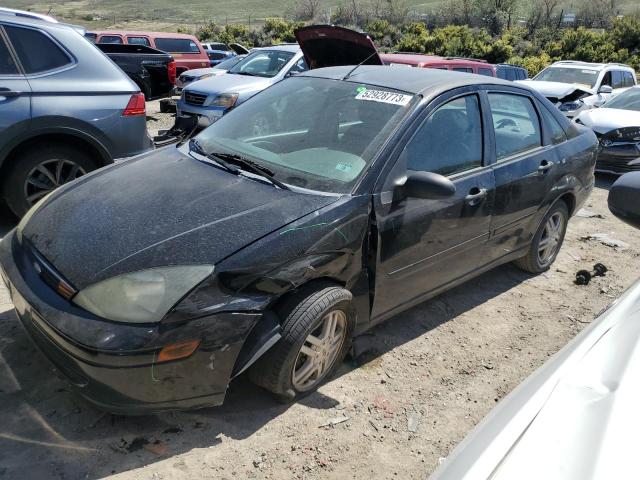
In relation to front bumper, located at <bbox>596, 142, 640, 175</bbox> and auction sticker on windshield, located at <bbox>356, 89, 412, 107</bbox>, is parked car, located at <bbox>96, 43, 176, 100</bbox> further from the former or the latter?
auction sticker on windshield, located at <bbox>356, 89, 412, 107</bbox>

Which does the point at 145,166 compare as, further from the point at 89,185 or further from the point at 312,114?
the point at 312,114

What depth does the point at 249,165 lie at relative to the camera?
9.98 feet

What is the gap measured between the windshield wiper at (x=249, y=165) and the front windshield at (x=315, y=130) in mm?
31

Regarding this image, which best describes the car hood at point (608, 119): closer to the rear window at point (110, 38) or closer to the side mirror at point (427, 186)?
the side mirror at point (427, 186)

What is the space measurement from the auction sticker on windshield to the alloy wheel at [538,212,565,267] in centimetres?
196

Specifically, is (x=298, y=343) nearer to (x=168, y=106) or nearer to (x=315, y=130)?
(x=315, y=130)

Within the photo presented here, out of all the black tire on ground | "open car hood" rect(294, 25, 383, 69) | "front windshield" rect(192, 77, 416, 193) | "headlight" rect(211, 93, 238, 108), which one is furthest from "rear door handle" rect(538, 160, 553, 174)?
the black tire on ground

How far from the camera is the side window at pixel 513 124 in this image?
3.77m

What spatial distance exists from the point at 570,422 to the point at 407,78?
258cm

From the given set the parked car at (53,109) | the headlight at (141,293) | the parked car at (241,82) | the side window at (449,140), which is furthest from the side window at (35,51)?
the side window at (449,140)

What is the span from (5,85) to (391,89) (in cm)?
306

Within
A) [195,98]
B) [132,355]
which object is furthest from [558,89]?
[132,355]

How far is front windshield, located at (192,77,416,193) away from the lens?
9.72 feet

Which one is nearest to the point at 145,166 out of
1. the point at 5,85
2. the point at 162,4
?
the point at 5,85
